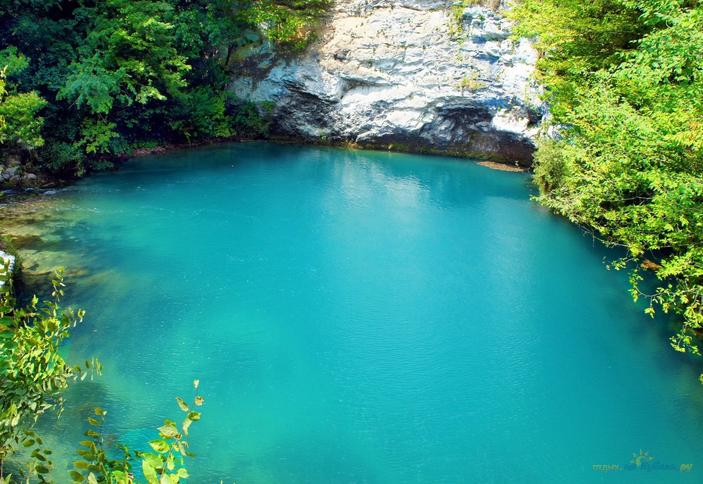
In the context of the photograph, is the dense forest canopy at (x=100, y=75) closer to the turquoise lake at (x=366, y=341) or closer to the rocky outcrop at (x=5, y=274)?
the turquoise lake at (x=366, y=341)

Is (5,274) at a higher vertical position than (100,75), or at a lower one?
lower

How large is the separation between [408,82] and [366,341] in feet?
49.8

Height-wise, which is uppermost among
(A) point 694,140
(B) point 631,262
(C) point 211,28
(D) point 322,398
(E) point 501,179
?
(C) point 211,28

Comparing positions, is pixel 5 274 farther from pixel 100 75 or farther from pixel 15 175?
pixel 100 75

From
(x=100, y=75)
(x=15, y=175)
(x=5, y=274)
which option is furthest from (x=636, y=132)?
(x=15, y=175)

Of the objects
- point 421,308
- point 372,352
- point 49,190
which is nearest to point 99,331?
point 372,352

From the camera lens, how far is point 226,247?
518 inches

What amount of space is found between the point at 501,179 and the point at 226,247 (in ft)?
38.4

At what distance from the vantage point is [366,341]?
32.1 feet

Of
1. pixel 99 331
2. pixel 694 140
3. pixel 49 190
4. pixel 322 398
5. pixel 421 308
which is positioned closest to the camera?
pixel 694 140

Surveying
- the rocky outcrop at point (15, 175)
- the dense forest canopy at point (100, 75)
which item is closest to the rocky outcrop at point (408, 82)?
the dense forest canopy at point (100, 75)

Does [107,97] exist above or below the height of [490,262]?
above

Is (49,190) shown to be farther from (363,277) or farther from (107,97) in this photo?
(363,277)

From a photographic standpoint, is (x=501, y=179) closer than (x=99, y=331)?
No
